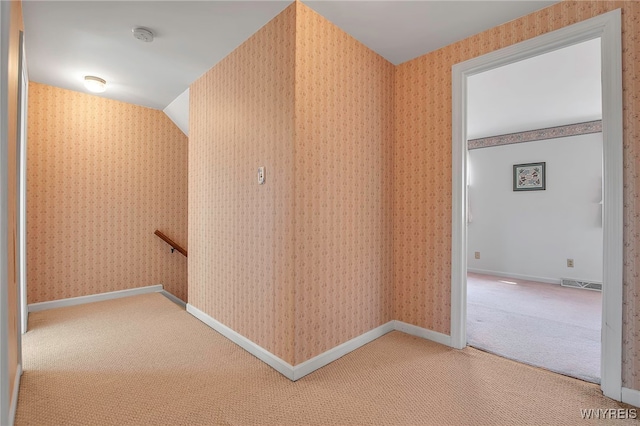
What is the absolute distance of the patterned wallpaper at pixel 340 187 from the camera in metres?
2.01

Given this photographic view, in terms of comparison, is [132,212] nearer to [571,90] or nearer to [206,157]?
[206,157]

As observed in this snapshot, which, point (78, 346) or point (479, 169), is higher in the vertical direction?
point (479, 169)

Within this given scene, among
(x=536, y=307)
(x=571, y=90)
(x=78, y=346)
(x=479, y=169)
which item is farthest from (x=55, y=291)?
(x=479, y=169)

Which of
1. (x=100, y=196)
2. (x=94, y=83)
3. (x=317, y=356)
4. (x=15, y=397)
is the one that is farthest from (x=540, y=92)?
(x=100, y=196)

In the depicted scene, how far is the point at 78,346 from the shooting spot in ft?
7.71

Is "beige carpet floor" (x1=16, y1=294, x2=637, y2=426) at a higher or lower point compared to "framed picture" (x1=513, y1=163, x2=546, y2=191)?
lower

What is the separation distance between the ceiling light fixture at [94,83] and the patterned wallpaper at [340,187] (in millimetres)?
2310

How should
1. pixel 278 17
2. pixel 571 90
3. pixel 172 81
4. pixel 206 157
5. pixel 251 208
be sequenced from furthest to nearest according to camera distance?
pixel 571 90 < pixel 172 81 < pixel 206 157 < pixel 251 208 < pixel 278 17

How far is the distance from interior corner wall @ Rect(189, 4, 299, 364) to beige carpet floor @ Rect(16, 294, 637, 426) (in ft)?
1.08

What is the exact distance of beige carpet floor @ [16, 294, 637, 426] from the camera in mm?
1575

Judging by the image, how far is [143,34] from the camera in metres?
2.23

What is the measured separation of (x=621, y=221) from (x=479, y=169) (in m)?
4.16

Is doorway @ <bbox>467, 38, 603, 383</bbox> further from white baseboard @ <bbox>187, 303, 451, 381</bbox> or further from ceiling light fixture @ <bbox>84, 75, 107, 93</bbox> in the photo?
ceiling light fixture @ <bbox>84, 75, 107, 93</bbox>

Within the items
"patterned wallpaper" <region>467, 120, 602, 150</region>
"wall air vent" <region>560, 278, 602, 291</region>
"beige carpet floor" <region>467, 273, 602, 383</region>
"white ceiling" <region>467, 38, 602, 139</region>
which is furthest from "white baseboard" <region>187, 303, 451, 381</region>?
"patterned wallpaper" <region>467, 120, 602, 150</region>
